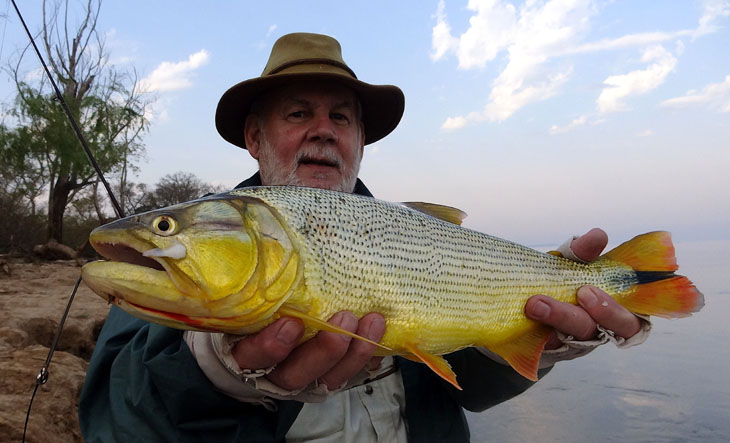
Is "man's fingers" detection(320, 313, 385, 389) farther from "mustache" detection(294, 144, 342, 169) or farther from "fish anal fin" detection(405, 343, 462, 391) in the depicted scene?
"mustache" detection(294, 144, 342, 169)

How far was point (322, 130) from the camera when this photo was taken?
3.54 meters

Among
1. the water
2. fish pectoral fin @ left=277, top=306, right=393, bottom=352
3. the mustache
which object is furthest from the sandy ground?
the water

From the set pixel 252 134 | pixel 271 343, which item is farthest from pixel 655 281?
pixel 252 134

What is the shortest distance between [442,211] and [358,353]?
977mm

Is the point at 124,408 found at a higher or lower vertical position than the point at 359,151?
lower

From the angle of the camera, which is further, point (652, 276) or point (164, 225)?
point (652, 276)

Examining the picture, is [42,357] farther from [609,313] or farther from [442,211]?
[609,313]

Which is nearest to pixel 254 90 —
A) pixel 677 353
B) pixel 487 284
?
pixel 487 284

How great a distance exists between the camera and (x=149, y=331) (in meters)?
2.29

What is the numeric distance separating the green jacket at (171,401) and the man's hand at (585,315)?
502 mm

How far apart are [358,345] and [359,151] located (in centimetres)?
229

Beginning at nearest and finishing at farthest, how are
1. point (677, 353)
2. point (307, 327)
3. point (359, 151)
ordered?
point (307, 327), point (359, 151), point (677, 353)

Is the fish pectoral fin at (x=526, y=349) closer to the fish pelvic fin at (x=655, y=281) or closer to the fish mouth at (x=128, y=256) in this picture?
the fish pelvic fin at (x=655, y=281)

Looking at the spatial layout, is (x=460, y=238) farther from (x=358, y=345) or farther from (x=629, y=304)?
(x=629, y=304)
